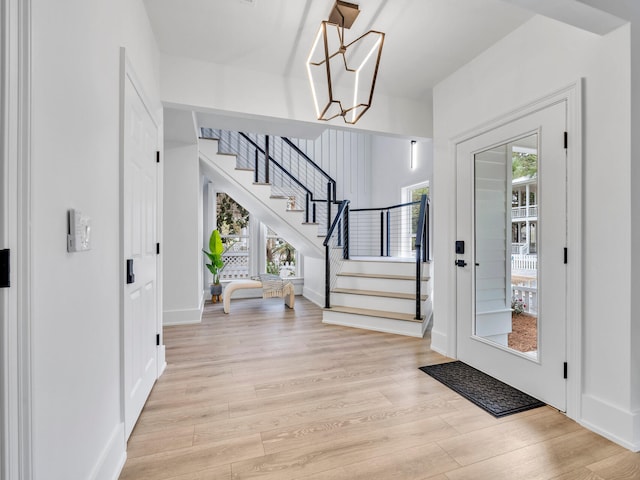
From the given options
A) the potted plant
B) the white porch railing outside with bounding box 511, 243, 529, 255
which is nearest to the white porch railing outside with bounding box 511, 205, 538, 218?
the white porch railing outside with bounding box 511, 243, 529, 255

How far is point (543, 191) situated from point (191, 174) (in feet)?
12.8

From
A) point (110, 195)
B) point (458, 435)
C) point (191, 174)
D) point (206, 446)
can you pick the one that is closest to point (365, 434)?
point (458, 435)

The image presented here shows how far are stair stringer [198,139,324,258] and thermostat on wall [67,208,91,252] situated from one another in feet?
11.8

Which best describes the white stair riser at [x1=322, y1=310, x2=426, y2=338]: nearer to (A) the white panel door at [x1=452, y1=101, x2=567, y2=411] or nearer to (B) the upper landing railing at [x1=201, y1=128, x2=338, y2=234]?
(A) the white panel door at [x1=452, y1=101, x2=567, y2=411]

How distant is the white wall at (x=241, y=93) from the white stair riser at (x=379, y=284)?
195cm

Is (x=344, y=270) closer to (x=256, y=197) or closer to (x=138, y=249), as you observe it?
(x=256, y=197)

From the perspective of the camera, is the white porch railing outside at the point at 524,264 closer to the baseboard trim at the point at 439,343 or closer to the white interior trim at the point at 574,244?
the white interior trim at the point at 574,244

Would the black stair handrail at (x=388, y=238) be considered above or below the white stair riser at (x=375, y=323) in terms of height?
above

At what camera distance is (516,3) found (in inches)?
65.2

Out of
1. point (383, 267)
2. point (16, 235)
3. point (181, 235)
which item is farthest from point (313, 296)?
point (16, 235)

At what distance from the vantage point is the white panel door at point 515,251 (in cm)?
210

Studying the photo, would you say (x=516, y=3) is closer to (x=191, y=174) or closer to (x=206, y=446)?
(x=206, y=446)

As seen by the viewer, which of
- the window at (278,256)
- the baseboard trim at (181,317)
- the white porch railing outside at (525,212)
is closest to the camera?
the white porch railing outside at (525,212)

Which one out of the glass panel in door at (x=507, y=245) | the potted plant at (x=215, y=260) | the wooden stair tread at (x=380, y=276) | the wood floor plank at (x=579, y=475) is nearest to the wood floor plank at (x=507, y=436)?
the wood floor plank at (x=579, y=475)
